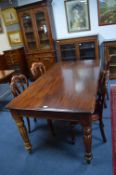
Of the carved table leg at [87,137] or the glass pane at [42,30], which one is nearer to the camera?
the carved table leg at [87,137]

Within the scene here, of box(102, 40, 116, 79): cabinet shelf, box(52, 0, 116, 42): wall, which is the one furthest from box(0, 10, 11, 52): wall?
box(102, 40, 116, 79): cabinet shelf

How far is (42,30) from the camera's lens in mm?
4066

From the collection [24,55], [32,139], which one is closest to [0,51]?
[24,55]

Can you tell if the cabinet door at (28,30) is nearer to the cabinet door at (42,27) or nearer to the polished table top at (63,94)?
the cabinet door at (42,27)

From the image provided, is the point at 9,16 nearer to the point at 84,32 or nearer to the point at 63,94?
the point at 84,32

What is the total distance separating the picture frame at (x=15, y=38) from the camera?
183 inches

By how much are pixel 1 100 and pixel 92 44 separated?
7.90 feet

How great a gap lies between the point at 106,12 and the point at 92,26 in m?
0.42

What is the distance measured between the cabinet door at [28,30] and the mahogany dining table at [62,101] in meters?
2.30

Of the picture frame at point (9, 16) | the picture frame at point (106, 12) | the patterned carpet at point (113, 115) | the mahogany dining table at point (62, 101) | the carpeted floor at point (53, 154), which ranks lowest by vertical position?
the carpeted floor at point (53, 154)

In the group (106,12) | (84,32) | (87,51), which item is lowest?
(87,51)

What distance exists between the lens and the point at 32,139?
7.44 ft

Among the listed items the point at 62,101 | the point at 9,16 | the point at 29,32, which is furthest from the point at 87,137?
the point at 9,16

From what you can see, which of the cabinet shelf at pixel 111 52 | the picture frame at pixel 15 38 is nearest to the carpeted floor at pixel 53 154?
the cabinet shelf at pixel 111 52
